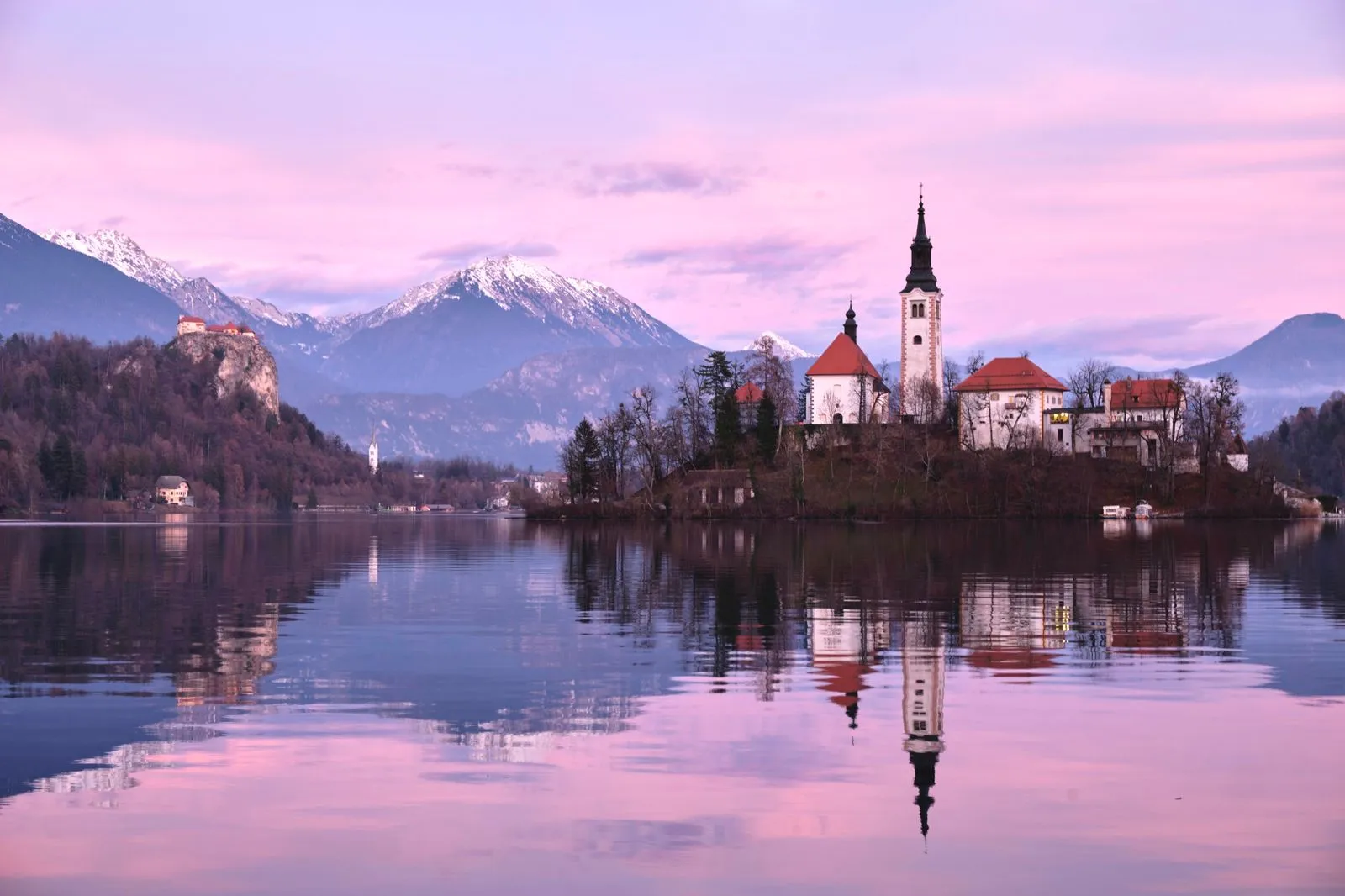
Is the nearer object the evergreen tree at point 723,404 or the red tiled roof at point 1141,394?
the red tiled roof at point 1141,394

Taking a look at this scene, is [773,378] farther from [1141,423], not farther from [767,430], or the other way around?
[1141,423]

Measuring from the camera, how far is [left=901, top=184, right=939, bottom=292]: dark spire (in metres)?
169

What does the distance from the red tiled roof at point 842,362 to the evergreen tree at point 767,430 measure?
9893mm

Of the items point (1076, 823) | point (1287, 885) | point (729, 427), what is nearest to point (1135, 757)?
point (1076, 823)

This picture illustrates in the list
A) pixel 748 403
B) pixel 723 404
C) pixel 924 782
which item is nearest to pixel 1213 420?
pixel 748 403

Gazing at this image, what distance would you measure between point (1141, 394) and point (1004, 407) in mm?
14567

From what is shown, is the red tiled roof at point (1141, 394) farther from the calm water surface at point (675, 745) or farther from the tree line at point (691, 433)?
the calm water surface at point (675, 745)

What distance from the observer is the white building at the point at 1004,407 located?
16025cm

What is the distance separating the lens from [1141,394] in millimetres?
159750

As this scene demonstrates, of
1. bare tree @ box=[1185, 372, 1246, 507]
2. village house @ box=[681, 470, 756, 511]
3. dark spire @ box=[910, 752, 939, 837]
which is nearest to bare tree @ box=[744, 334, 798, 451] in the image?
village house @ box=[681, 470, 756, 511]

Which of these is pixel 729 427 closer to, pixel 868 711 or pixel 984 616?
pixel 984 616

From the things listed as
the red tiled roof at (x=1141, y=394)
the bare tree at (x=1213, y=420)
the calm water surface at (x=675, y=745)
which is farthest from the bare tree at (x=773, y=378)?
the calm water surface at (x=675, y=745)

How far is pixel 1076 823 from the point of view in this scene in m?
17.4

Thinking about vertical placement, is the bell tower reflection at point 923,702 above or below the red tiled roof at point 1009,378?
below
